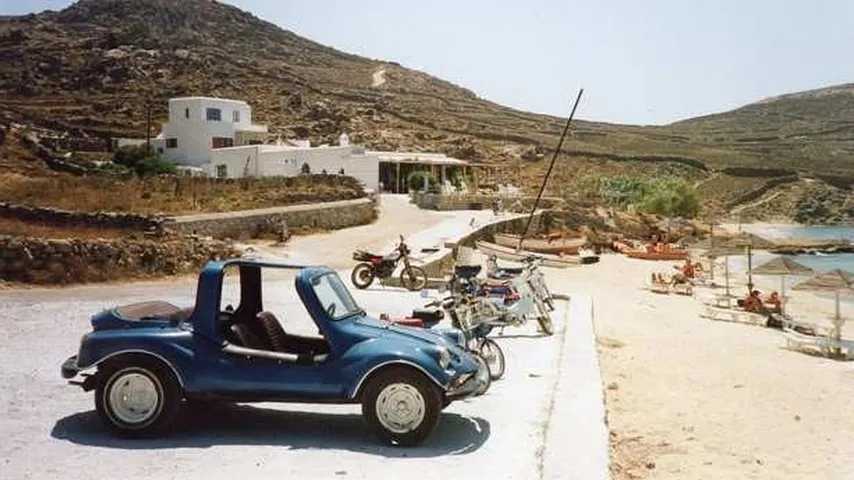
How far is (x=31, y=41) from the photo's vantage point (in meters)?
119

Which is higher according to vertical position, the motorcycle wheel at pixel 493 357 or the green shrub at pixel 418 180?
the green shrub at pixel 418 180

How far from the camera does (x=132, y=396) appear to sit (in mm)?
6316

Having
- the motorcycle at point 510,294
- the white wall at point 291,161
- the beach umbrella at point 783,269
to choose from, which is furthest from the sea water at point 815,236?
the motorcycle at point 510,294

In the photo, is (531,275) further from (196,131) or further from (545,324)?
(196,131)

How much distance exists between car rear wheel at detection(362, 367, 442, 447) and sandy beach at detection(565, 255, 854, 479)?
5.39 ft

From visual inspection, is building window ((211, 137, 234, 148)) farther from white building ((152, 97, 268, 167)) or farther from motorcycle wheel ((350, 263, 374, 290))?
motorcycle wheel ((350, 263, 374, 290))

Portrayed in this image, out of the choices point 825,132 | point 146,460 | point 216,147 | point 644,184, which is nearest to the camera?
point 146,460

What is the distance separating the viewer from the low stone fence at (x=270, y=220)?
78.8 feet

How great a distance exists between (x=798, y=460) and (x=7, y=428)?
260 inches

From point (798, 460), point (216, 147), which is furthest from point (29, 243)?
point (216, 147)

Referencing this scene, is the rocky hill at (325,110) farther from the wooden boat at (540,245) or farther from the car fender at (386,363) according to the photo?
the car fender at (386,363)

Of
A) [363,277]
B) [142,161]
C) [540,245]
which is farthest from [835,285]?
[142,161]

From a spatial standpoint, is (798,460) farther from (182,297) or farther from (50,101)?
(50,101)

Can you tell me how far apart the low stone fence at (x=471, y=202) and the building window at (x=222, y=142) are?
14084 millimetres
